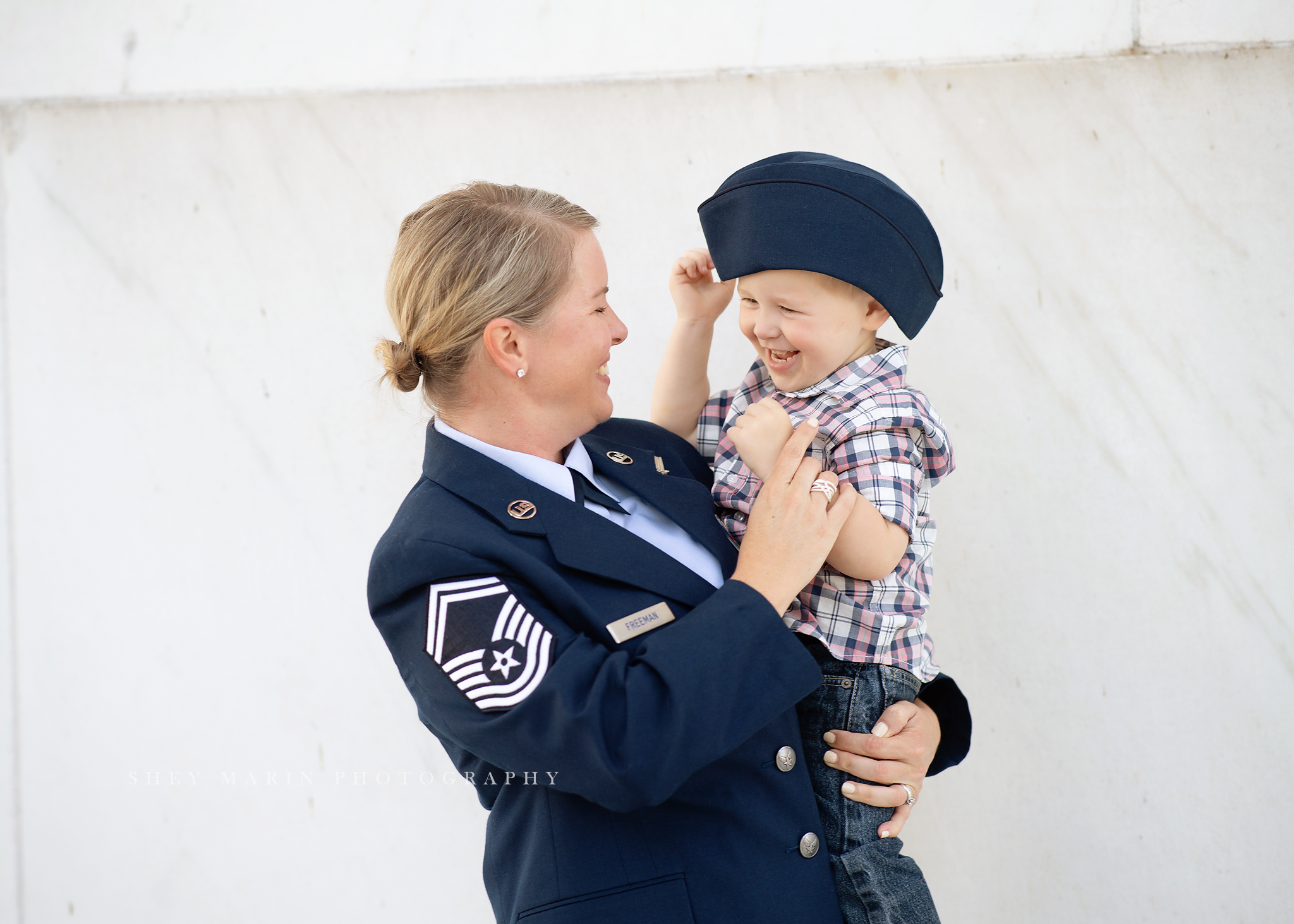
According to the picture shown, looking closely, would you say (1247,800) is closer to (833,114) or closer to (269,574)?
(833,114)

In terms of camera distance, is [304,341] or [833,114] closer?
[833,114]

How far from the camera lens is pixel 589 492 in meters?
1.53

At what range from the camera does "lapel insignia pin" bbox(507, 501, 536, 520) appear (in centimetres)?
138

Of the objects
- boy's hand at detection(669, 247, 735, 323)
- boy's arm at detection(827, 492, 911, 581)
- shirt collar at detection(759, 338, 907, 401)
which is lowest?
boy's arm at detection(827, 492, 911, 581)

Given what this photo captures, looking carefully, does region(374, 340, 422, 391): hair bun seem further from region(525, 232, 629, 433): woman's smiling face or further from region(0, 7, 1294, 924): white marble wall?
region(0, 7, 1294, 924): white marble wall

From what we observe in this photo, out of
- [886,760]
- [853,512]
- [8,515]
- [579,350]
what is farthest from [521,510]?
[8,515]

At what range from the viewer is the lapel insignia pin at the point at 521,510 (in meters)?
1.38

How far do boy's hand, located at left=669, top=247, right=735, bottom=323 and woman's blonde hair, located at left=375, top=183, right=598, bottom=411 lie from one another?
32 cm

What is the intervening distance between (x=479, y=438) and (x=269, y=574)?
1.08m

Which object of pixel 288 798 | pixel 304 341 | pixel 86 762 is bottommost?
pixel 288 798

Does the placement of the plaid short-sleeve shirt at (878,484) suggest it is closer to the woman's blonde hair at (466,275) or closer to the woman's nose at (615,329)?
the woman's nose at (615,329)

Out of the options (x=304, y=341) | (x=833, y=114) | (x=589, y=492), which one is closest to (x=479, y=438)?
(x=589, y=492)

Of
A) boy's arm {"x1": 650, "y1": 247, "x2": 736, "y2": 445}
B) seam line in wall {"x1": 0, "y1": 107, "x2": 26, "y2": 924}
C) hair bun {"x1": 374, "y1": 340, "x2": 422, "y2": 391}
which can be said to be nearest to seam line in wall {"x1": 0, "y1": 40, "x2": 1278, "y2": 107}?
seam line in wall {"x1": 0, "y1": 107, "x2": 26, "y2": 924}

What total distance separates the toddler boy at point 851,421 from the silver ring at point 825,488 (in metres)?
0.06
